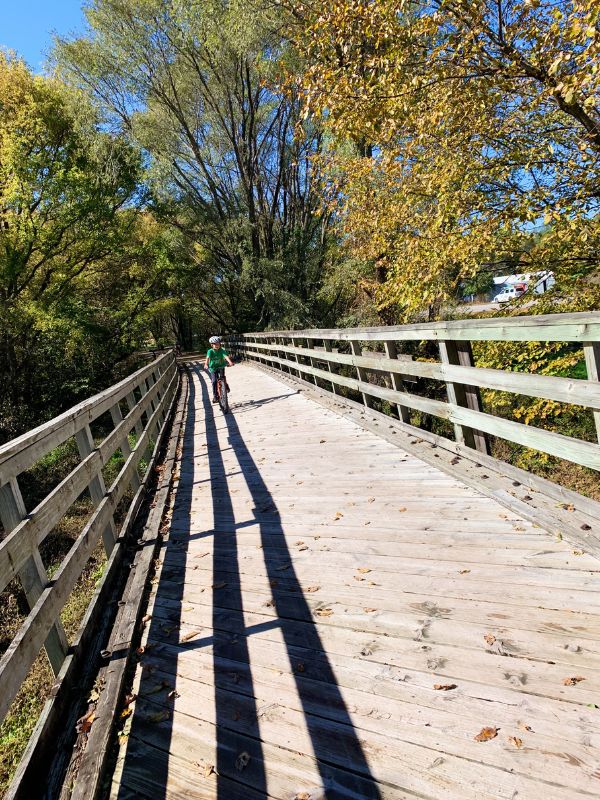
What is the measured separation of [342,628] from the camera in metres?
2.71

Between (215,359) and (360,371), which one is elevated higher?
(215,359)

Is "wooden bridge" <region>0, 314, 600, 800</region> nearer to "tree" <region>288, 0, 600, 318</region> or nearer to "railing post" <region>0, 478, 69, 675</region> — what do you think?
"railing post" <region>0, 478, 69, 675</region>

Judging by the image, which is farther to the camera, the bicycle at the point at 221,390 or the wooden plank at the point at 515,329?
the bicycle at the point at 221,390

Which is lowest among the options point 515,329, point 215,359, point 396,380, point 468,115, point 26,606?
point 26,606

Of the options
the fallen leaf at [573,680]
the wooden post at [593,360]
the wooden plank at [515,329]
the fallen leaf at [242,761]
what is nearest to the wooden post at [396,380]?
the wooden plank at [515,329]

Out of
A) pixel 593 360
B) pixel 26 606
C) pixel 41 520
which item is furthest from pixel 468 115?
pixel 26 606

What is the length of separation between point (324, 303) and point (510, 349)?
1724 cm

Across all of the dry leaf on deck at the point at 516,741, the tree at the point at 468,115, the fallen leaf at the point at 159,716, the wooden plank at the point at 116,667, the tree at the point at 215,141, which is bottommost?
the dry leaf on deck at the point at 516,741

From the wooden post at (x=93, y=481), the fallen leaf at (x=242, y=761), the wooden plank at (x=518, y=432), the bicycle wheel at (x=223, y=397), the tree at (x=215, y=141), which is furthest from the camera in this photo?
the tree at (x=215, y=141)

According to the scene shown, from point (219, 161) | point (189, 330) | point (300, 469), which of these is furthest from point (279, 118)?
point (189, 330)

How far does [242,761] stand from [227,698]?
0.38m

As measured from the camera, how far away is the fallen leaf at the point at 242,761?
1974 mm

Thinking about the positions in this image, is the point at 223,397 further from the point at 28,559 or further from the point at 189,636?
the point at 28,559

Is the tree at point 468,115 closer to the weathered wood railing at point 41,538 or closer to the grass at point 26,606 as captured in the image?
the weathered wood railing at point 41,538
